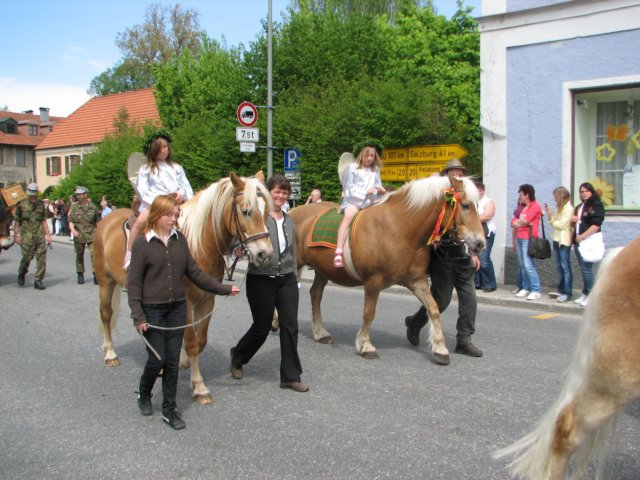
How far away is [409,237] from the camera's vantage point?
6285 millimetres

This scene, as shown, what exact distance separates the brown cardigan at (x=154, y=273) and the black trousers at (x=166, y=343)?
0.26 ft

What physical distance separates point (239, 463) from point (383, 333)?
4.00 metres

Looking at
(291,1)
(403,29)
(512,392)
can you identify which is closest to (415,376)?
(512,392)

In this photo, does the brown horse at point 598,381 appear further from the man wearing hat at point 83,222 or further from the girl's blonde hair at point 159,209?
the man wearing hat at point 83,222

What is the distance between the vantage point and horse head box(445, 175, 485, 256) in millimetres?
5992

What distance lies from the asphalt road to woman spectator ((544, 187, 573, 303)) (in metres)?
2.19

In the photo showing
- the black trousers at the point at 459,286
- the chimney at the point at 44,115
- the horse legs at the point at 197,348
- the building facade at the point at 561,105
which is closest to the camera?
the horse legs at the point at 197,348

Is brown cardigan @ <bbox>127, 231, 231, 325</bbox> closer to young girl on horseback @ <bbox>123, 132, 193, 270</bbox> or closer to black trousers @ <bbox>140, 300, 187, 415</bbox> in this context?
black trousers @ <bbox>140, 300, 187, 415</bbox>

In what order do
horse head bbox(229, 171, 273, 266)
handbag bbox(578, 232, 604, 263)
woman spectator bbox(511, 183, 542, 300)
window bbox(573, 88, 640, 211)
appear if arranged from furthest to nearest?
window bbox(573, 88, 640, 211) < woman spectator bbox(511, 183, 542, 300) < handbag bbox(578, 232, 604, 263) < horse head bbox(229, 171, 273, 266)

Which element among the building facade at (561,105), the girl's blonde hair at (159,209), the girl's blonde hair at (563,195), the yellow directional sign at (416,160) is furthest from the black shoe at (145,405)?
the yellow directional sign at (416,160)

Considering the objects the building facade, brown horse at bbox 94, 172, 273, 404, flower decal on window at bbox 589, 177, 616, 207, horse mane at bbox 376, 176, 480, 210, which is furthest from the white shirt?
flower decal on window at bbox 589, 177, 616, 207

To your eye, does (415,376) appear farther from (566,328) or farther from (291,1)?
(291,1)

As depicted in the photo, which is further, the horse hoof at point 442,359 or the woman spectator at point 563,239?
the woman spectator at point 563,239

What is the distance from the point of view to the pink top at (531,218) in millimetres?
10273
